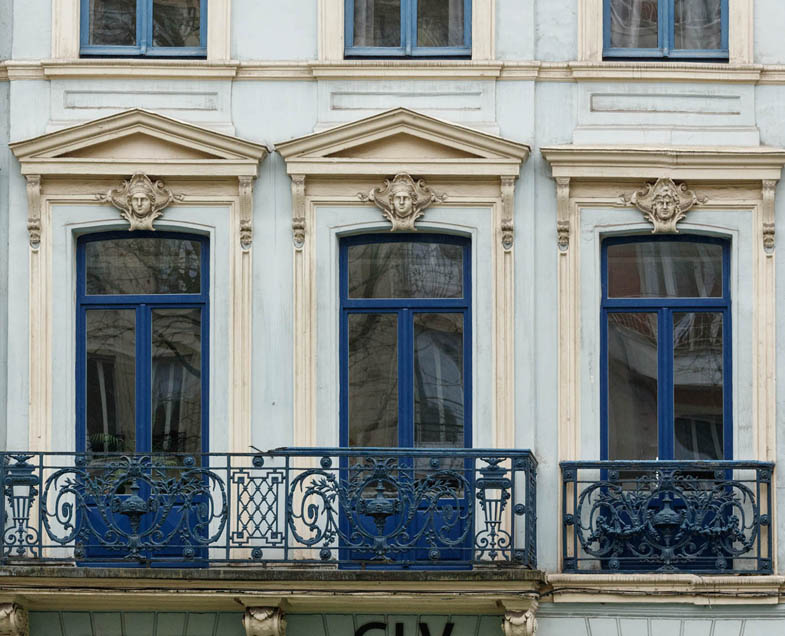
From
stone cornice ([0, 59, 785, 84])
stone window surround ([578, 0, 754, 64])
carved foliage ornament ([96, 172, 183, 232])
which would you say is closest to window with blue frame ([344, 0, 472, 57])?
stone cornice ([0, 59, 785, 84])

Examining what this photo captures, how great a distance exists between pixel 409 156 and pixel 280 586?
4296mm

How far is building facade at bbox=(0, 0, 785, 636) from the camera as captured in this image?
69.2 feet

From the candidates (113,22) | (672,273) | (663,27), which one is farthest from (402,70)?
(672,273)

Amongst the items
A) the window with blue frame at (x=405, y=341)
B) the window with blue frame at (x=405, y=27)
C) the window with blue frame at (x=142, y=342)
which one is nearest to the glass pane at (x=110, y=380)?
the window with blue frame at (x=142, y=342)

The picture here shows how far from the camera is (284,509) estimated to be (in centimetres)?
2102

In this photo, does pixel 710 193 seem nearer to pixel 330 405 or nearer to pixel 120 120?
pixel 330 405

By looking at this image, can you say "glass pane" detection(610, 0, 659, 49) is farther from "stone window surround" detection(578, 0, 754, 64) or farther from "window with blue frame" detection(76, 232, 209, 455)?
"window with blue frame" detection(76, 232, 209, 455)

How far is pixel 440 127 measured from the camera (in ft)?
71.0

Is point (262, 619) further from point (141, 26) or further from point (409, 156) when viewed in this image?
point (141, 26)

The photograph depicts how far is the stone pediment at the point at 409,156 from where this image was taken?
70.9ft

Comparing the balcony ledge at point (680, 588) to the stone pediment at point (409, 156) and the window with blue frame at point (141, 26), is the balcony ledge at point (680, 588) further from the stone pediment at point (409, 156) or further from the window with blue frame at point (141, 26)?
the window with blue frame at point (141, 26)

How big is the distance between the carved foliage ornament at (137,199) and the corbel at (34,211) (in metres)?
0.59

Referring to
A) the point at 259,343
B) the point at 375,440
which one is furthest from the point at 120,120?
the point at 375,440

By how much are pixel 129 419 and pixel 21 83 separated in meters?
3.40
